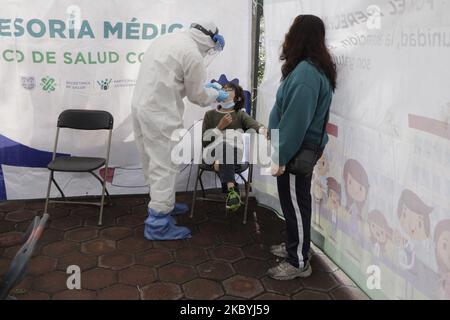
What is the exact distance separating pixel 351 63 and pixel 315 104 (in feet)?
1.33

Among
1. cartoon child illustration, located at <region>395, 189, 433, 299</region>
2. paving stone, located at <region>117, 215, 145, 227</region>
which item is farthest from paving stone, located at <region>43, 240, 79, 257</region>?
cartoon child illustration, located at <region>395, 189, 433, 299</region>

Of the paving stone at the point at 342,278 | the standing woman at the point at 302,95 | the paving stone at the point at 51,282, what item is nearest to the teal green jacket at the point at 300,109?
the standing woman at the point at 302,95

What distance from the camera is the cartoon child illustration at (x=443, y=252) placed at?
191cm

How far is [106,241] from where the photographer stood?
131 inches

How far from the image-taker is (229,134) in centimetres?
371

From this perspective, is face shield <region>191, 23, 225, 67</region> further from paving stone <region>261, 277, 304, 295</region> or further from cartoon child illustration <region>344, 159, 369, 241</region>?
paving stone <region>261, 277, 304, 295</region>

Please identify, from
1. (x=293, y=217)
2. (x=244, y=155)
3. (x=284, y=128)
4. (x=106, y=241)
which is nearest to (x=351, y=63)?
(x=284, y=128)

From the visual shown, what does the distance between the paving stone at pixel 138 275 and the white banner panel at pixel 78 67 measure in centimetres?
148

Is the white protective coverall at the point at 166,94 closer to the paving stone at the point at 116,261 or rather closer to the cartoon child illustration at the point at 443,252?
the paving stone at the point at 116,261

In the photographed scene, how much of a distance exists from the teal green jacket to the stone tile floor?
33.4 inches

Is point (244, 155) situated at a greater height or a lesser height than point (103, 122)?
lesser

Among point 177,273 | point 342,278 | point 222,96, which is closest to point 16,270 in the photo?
point 177,273

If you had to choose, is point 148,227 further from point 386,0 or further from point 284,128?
point 386,0

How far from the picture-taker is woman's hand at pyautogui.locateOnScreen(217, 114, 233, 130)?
3662mm
